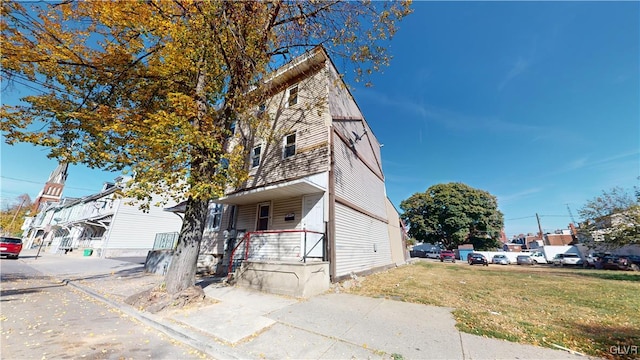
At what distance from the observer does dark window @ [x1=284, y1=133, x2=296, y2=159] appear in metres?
11.6

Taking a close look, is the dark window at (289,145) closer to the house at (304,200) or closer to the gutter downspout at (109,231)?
the house at (304,200)

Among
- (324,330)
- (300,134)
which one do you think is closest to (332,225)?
(324,330)

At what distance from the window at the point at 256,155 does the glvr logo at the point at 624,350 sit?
12.5 meters

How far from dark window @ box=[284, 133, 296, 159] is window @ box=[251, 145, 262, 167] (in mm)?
1784

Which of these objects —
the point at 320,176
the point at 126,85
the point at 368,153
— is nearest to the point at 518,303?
the point at 320,176

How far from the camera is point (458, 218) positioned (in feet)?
114

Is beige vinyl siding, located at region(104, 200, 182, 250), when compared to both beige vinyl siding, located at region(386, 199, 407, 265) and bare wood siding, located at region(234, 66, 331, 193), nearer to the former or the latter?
bare wood siding, located at region(234, 66, 331, 193)

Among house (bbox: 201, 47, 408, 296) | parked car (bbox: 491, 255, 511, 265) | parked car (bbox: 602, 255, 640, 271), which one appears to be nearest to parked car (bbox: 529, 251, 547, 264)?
parked car (bbox: 491, 255, 511, 265)

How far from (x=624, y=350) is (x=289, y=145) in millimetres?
11207

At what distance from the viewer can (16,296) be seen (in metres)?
7.10

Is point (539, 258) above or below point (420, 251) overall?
below

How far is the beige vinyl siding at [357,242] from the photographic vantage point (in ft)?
30.9

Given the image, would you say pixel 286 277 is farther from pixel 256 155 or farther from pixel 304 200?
pixel 256 155

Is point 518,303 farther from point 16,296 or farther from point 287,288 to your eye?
point 16,296
